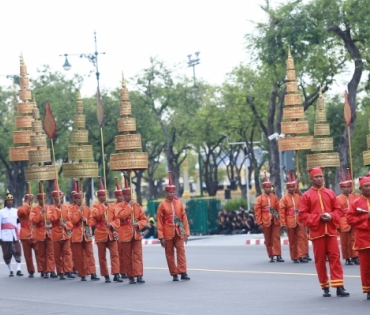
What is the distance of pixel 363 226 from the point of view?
1484 centimetres

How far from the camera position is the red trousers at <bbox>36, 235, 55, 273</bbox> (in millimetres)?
23656

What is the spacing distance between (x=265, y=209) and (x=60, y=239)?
15.2 ft

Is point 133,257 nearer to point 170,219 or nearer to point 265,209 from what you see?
point 170,219

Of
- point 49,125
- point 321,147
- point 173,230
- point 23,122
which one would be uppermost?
point 23,122

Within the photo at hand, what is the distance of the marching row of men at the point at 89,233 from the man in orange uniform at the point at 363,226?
18.9 feet

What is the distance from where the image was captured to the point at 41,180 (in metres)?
24.9

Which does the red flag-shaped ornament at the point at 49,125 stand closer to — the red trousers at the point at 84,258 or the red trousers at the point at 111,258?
the red trousers at the point at 84,258

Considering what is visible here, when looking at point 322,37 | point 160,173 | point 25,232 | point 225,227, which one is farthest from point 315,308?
point 160,173

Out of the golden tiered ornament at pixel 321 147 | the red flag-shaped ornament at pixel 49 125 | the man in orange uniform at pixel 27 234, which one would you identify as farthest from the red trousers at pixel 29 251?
the golden tiered ornament at pixel 321 147

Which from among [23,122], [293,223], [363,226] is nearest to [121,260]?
[293,223]

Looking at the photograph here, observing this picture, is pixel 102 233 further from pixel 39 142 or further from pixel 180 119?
pixel 180 119

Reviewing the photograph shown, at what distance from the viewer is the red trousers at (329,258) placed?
1521cm

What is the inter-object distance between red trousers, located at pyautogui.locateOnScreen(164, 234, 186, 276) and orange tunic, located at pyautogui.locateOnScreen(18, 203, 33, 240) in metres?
4.91

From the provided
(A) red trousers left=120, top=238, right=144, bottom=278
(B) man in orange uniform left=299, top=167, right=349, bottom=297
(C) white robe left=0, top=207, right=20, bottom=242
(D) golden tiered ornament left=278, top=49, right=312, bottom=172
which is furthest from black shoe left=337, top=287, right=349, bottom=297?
(C) white robe left=0, top=207, right=20, bottom=242
